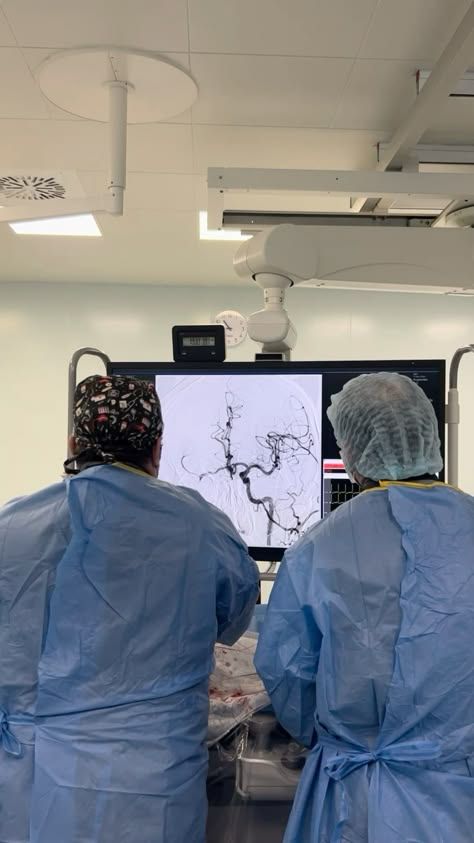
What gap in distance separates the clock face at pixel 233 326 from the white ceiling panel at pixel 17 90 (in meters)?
2.15

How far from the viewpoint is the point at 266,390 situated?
199 centimetres

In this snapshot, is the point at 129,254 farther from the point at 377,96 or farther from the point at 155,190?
the point at 377,96

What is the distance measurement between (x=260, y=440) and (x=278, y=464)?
0.09 metres

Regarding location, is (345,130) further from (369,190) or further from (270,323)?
(270,323)

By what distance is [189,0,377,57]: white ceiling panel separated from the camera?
78.7 inches

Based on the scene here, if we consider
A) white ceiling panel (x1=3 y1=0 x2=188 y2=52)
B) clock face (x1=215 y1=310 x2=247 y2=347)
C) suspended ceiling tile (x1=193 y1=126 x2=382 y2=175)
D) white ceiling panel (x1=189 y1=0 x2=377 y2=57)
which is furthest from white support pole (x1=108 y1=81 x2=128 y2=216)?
clock face (x1=215 y1=310 x2=247 y2=347)

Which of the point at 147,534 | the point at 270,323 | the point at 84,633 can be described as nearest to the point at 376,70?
the point at 270,323

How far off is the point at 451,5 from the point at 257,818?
2115 millimetres

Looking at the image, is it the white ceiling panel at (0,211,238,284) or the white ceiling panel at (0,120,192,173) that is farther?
the white ceiling panel at (0,211,238,284)

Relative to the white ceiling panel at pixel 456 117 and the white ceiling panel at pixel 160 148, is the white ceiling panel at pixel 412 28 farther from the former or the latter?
the white ceiling panel at pixel 160 148

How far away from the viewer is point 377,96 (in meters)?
2.49

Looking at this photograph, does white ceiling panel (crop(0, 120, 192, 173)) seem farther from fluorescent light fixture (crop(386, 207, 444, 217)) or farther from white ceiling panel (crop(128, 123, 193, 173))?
fluorescent light fixture (crop(386, 207, 444, 217))

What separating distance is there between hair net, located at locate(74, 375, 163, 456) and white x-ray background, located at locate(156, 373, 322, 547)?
620 millimetres

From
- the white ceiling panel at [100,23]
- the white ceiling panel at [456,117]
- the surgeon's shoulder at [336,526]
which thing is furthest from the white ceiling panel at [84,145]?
the surgeon's shoulder at [336,526]
